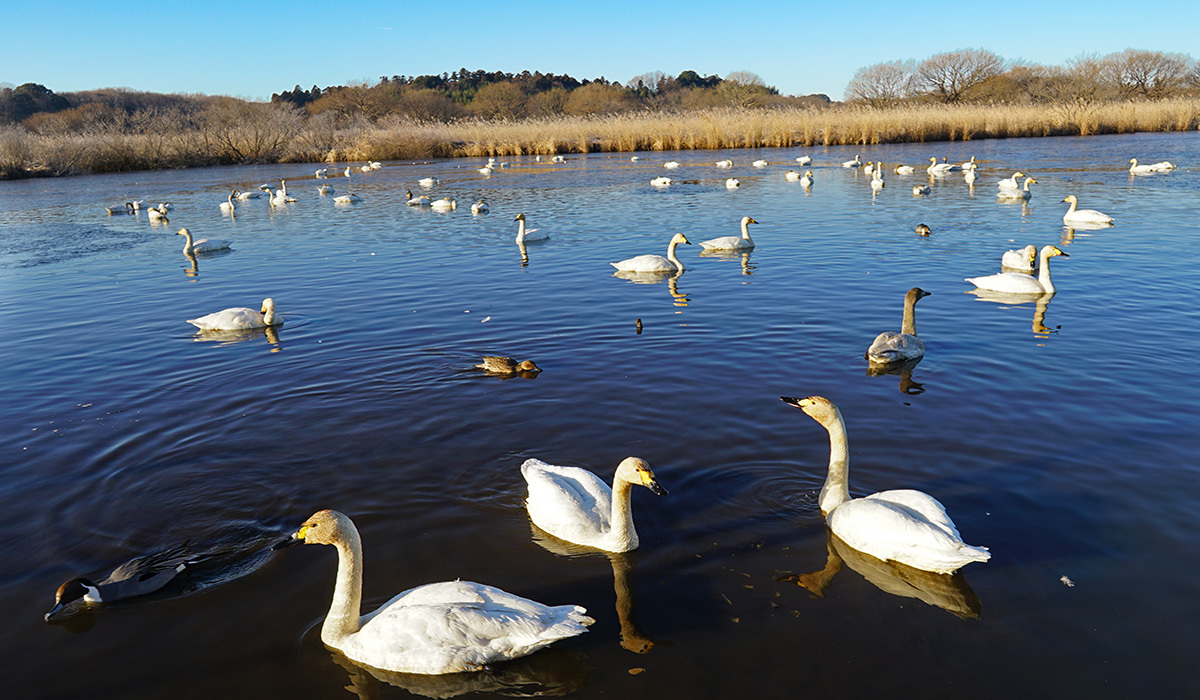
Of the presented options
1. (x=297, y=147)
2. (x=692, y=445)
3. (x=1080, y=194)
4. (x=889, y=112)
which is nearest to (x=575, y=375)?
(x=692, y=445)

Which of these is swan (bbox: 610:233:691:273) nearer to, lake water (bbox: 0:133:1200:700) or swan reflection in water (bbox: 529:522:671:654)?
lake water (bbox: 0:133:1200:700)

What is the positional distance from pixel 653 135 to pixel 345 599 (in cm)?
4295

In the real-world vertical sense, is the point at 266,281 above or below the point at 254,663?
above

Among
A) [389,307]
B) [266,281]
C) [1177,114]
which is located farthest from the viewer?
[1177,114]

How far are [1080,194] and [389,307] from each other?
67.2ft

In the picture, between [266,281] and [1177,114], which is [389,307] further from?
[1177,114]

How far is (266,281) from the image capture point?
Answer: 15.9 m

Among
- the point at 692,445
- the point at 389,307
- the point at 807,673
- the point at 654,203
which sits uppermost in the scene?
the point at 654,203

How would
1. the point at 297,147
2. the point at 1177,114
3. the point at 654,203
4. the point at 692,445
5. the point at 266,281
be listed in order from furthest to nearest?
the point at 297,147 → the point at 1177,114 → the point at 654,203 → the point at 266,281 → the point at 692,445

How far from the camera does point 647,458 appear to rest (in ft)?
22.6

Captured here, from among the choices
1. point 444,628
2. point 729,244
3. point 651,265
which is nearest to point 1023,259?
point 729,244

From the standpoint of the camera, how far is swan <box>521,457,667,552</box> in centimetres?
528

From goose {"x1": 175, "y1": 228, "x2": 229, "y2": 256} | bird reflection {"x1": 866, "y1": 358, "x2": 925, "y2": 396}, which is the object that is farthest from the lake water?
goose {"x1": 175, "y1": 228, "x2": 229, "y2": 256}

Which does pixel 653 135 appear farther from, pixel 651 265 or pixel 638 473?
pixel 638 473
